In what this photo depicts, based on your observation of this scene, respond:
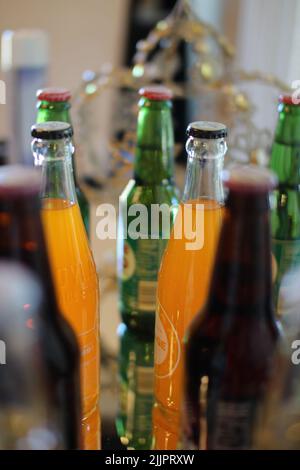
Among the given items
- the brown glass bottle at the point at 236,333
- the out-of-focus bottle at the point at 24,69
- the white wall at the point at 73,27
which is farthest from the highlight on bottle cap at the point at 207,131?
the white wall at the point at 73,27

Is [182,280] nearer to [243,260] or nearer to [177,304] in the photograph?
[177,304]

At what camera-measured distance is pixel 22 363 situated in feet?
1.18

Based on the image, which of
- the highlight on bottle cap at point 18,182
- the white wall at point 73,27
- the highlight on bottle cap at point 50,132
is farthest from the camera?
the white wall at point 73,27

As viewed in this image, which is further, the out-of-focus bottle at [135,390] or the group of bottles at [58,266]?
the out-of-focus bottle at [135,390]

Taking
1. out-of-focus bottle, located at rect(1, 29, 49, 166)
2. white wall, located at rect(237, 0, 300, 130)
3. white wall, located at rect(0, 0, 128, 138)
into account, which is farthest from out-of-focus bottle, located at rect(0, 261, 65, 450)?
white wall, located at rect(0, 0, 128, 138)

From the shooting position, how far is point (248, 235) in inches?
14.1

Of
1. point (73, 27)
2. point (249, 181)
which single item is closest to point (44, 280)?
point (249, 181)

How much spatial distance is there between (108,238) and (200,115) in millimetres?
255

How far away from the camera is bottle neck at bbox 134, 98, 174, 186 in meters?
0.65

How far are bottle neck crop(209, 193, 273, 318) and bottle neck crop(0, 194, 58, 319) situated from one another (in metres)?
0.11

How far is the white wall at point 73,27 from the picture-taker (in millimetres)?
2010

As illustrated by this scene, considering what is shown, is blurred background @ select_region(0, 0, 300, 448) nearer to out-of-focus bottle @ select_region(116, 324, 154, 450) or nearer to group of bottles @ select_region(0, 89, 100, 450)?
out-of-focus bottle @ select_region(116, 324, 154, 450)

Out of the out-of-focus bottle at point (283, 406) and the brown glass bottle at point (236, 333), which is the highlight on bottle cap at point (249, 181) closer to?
the brown glass bottle at point (236, 333)

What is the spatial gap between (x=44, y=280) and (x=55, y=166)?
0.16 m
